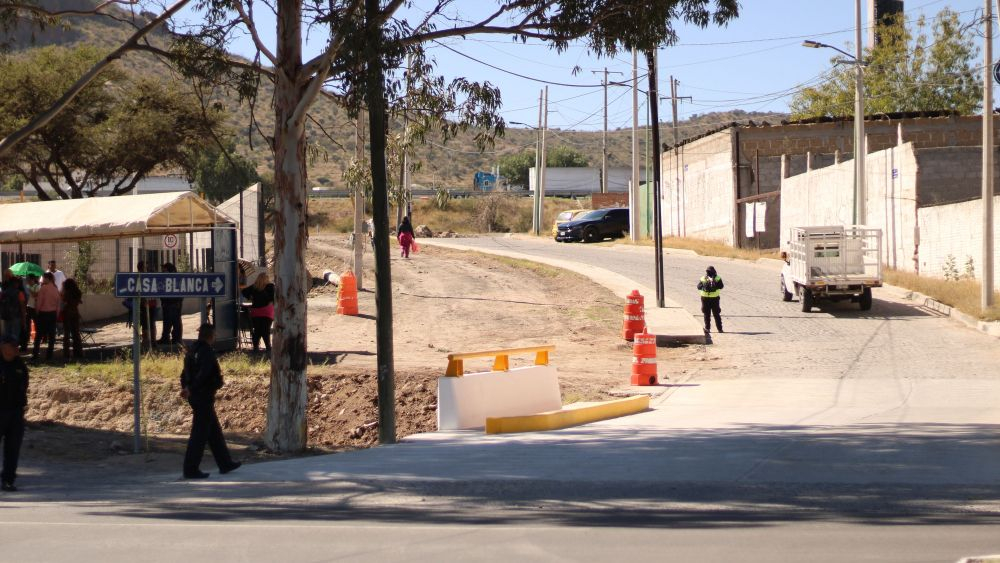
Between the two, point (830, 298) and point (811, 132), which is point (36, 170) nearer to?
point (830, 298)

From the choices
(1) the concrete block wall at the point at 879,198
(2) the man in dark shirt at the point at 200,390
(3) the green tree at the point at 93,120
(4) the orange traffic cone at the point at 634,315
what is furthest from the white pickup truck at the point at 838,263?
(2) the man in dark shirt at the point at 200,390

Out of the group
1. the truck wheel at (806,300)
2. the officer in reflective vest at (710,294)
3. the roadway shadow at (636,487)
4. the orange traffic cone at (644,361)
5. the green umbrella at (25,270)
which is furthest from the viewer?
the truck wheel at (806,300)

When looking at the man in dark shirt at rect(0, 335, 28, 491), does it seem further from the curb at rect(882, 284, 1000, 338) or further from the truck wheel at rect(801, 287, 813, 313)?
the truck wheel at rect(801, 287, 813, 313)

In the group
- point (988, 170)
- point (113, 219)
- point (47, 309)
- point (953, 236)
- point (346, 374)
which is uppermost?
point (988, 170)

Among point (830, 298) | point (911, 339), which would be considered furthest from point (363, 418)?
point (830, 298)

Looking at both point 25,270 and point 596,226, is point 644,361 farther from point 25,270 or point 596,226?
point 596,226

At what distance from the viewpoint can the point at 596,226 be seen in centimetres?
5212

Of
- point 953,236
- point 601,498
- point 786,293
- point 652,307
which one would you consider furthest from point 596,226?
point 601,498

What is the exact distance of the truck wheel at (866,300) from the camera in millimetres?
25938

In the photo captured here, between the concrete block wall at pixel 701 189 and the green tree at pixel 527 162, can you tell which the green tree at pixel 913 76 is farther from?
the green tree at pixel 527 162

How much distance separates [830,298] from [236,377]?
15401mm

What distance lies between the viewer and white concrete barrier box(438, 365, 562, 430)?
1375cm

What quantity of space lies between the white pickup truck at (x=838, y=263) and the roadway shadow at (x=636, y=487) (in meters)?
14.4

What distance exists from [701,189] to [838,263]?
24.3 m
